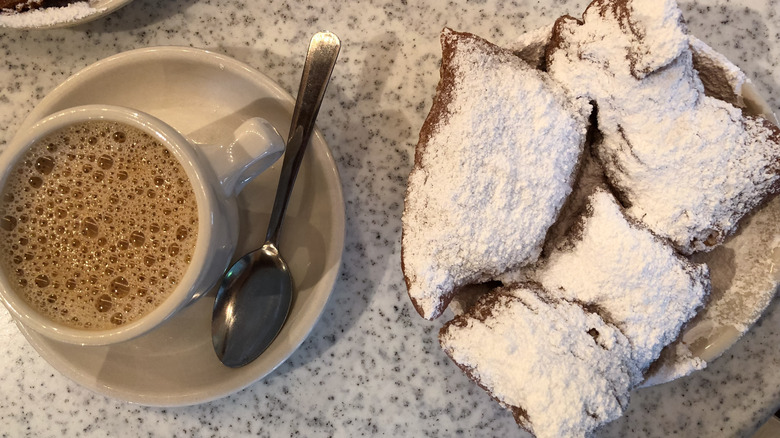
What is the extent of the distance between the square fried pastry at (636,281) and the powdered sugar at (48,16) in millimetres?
922

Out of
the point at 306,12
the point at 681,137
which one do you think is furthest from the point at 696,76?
the point at 306,12

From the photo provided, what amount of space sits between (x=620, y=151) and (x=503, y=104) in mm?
194

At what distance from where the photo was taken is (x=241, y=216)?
1036mm

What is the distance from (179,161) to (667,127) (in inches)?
27.6

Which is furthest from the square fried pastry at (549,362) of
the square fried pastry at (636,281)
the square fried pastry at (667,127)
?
the square fried pastry at (667,127)

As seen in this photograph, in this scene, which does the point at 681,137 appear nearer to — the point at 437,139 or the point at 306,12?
the point at 437,139

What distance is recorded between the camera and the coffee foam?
82 centimetres

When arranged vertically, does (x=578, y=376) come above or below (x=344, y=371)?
above

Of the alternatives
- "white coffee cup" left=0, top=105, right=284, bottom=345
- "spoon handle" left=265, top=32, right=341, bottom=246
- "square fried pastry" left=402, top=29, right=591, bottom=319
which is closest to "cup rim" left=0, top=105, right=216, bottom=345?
"white coffee cup" left=0, top=105, right=284, bottom=345

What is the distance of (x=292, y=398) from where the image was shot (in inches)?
45.8

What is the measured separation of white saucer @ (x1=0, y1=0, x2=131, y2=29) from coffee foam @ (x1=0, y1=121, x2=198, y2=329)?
0.31 meters

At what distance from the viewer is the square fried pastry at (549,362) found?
0.82m

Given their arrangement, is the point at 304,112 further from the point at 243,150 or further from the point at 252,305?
the point at 252,305

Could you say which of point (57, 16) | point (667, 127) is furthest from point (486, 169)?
point (57, 16)
